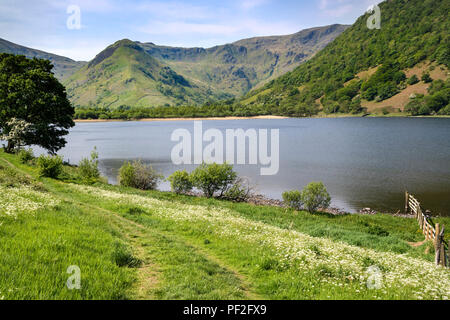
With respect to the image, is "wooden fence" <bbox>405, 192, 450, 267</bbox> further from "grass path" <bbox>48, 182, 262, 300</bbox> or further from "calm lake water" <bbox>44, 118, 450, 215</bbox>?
"grass path" <bbox>48, 182, 262, 300</bbox>

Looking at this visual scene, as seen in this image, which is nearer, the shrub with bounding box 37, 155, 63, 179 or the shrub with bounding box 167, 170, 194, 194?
the shrub with bounding box 37, 155, 63, 179

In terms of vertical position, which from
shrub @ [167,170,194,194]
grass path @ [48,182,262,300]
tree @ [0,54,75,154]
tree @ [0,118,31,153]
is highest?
tree @ [0,54,75,154]

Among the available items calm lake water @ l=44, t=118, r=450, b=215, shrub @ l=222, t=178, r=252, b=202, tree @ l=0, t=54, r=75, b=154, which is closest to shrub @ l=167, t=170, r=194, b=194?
Answer: shrub @ l=222, t=178, r=252, b=202

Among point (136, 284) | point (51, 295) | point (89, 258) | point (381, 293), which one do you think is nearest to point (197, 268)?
point (136, 284)

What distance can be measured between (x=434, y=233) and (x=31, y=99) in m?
56.5

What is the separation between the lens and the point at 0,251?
8.08m

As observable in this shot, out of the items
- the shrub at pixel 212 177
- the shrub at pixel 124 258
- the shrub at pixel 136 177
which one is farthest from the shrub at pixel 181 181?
the shrub at pixel 124 258

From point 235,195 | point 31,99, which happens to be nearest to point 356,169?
point 235,195

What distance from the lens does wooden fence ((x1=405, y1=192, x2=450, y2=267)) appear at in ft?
49.1

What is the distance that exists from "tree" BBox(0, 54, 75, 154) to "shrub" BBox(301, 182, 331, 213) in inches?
1713

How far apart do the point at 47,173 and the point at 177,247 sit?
28.0m

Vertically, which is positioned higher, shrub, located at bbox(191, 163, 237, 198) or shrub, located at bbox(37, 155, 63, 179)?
shrub, located at bbox(37, 155, 63, 179)

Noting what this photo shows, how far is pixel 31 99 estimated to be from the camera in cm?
4797

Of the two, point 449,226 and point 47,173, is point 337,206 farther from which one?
point 47,173
